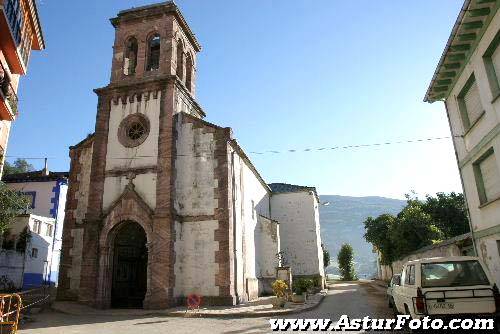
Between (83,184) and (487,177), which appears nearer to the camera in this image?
(487,177)

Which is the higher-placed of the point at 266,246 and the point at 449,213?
the point at 449,213

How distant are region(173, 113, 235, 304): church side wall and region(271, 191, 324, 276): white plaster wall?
56.6 ft

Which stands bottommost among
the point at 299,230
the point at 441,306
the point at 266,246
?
the point at 441,306

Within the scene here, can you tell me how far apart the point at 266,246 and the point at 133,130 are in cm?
1290

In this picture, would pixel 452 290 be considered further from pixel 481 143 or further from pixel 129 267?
pixel 129 267

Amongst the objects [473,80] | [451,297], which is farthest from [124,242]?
[473,80]

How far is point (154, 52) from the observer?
22797mm

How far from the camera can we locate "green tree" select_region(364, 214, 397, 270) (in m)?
39.7

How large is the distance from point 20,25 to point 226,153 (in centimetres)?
1040

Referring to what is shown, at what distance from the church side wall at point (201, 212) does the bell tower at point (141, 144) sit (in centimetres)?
83

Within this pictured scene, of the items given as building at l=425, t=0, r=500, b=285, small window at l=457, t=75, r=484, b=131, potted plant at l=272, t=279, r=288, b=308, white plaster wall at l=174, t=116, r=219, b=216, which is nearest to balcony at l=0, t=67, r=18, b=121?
white plaster wall at l=174, t=116, r=219, b=216

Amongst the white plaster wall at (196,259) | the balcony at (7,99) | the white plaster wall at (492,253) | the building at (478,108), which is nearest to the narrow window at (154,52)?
the balcony at (7,99)

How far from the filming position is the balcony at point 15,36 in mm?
12734

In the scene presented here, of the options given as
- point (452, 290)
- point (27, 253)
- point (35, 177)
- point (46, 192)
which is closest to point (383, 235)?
point (27, 253)
